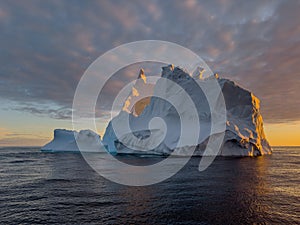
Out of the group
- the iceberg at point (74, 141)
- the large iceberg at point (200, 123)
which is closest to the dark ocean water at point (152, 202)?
the large iceberg at point (200, 123)

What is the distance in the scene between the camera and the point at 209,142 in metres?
38.3

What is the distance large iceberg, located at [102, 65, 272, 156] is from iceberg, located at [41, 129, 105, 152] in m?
16.2

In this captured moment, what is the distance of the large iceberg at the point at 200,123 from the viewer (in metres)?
39.9

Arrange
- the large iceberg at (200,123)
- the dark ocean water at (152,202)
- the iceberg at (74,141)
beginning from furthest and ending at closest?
the iceberg at (74,141)
the large iceberg at (200,123)
the dark ocean water at (152,202)

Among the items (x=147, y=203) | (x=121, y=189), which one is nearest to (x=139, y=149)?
(x=121, y=189)

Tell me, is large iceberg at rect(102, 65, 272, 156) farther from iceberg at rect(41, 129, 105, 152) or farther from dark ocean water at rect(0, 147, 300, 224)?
dark ocean water at rect(0, 147, 300, 224)

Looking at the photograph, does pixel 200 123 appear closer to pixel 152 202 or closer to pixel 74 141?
pixel 152 202

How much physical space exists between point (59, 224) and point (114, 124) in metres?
51.6

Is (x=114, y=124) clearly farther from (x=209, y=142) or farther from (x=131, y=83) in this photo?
(x=209, y=142)

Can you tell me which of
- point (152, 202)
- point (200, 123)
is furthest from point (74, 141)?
point (152, 202)

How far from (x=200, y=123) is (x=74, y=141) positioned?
141 ft

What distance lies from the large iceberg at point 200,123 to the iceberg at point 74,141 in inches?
640

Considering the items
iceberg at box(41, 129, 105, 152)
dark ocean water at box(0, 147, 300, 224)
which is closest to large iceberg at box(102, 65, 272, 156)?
iceberg at box(41, 129, 105, 152)

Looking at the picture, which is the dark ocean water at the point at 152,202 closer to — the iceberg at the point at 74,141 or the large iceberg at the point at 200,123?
the large iceberg at the point at 200,123
